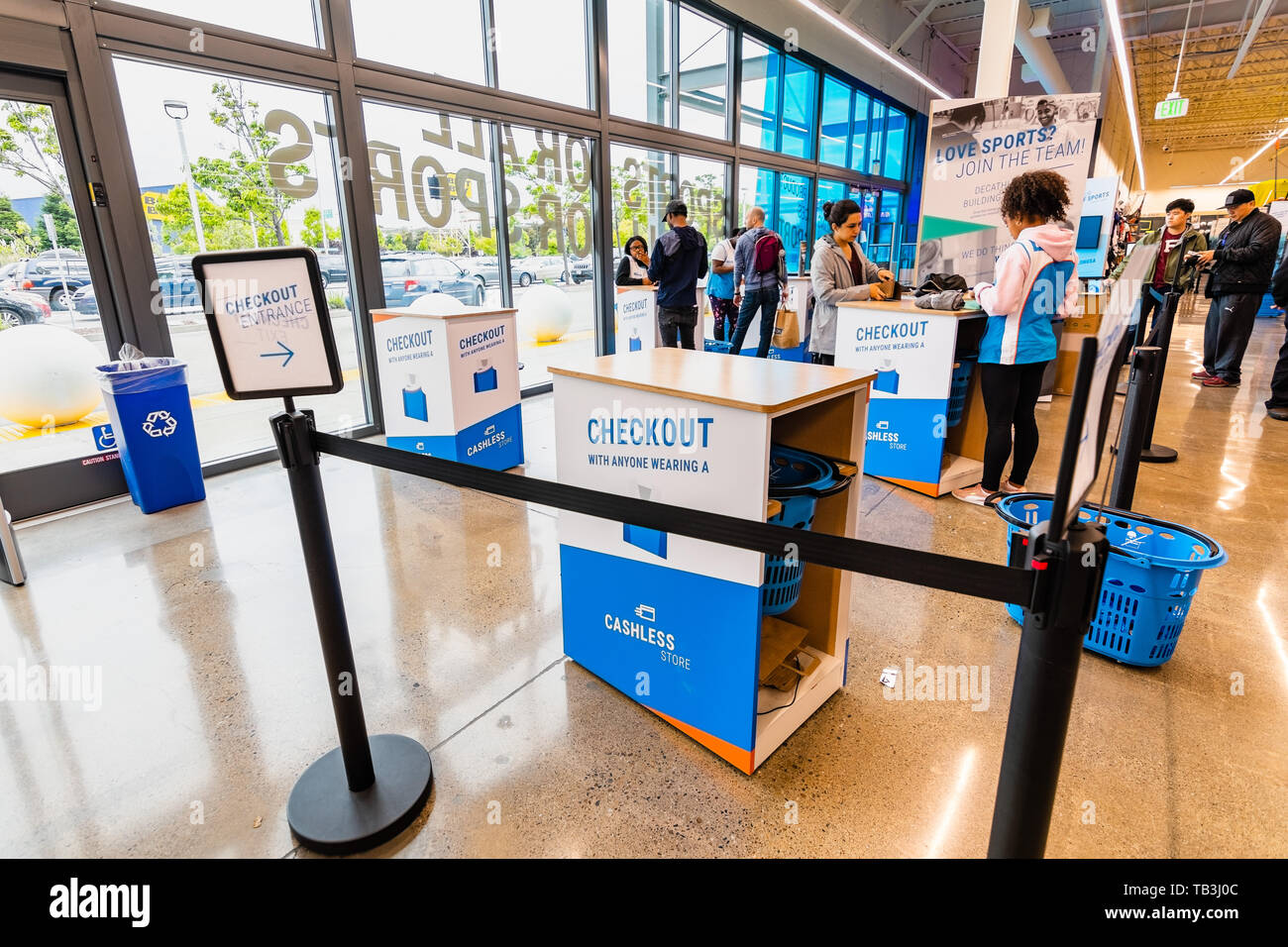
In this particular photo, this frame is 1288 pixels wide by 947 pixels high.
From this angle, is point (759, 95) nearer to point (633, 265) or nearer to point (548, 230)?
point (633, 265)

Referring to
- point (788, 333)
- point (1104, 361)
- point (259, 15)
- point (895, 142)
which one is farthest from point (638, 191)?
point (895, 142)

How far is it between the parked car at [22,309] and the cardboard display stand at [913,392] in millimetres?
4329

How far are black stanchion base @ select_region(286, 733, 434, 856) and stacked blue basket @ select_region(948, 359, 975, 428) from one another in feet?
10.6

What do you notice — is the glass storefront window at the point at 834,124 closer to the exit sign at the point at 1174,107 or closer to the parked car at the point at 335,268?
the exit sign at the point at 1174,107

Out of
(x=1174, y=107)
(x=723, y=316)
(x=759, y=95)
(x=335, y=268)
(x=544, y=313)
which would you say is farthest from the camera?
(x=1174, y=107)

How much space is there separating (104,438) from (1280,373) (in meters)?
8.45

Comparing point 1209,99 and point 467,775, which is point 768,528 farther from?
point 1209,99

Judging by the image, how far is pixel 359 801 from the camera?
1.64 meters

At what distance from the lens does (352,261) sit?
15.8ft

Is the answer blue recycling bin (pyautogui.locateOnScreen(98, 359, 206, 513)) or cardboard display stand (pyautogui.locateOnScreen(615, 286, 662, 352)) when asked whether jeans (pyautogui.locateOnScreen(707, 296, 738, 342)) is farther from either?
blue recycling bin (pyautogui.locateOnScreen(98, 359, 206, 513))

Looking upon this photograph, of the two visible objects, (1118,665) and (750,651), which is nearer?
(750,651)

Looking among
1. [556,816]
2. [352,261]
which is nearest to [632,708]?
[556,816]
